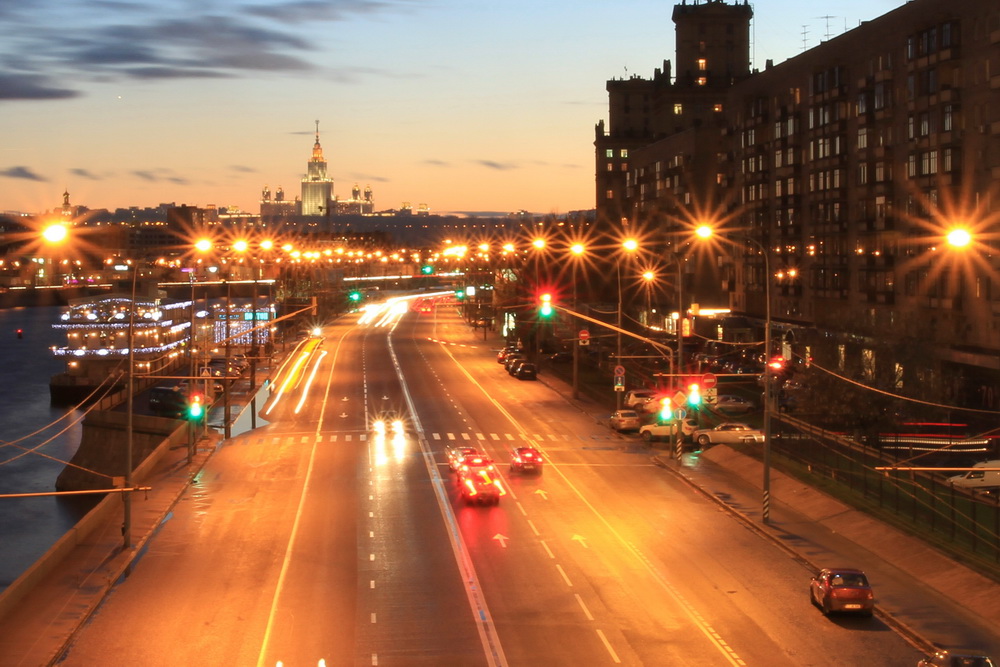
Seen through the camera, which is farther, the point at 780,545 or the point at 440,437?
the point at 440,437

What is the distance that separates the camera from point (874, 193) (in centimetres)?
6875

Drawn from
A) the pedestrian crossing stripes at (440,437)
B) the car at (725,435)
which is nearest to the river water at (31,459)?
the pedestrian crossing stripes at (440,437)

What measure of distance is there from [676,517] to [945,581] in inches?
355

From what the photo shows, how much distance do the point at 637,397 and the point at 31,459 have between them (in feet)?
113

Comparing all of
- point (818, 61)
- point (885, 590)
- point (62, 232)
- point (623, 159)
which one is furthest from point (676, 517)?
point (623, 159)

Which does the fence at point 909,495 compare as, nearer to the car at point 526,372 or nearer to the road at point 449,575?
the road at point 449,575

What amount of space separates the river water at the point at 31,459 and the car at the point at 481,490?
13.1 meters

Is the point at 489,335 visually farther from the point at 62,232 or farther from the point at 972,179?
the point at 62,232

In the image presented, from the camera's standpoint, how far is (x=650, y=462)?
43375 mm

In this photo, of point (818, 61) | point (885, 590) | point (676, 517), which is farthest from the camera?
point (818, 61)

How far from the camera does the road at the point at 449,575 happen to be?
68.6 ft

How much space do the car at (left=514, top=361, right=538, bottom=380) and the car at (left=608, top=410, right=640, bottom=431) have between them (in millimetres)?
20211

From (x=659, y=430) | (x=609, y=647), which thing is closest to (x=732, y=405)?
(x=659, y=430)

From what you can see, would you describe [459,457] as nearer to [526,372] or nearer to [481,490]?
[481,490]
